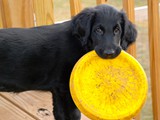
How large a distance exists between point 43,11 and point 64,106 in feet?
2.61

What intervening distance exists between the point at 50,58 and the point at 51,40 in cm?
10

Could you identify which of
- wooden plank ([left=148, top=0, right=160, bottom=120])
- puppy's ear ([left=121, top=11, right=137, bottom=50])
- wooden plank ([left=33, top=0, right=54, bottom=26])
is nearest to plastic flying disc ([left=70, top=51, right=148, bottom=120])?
puppy's ear ([left=121, top=11, right=137, bottom=50])

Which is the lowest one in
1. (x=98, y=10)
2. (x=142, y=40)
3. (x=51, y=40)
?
(x=142, y=40)

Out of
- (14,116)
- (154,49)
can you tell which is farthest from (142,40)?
(14,116)

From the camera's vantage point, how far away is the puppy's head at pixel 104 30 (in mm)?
1967

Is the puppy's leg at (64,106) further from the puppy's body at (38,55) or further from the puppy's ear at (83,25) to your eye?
the puppy's ear at (83,25)

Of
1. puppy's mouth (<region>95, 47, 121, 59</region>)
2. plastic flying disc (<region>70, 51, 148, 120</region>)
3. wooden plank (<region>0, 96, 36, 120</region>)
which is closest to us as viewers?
puppy's mouth (<region>95, 47, 121, 59</region>)

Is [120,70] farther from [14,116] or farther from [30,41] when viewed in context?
[14,116]

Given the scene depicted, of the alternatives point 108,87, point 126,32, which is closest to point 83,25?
point 126,32

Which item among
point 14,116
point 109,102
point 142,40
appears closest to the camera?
point 109,102

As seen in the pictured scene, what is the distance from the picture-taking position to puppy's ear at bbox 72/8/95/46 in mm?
2057

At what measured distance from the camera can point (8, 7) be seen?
8.89ft

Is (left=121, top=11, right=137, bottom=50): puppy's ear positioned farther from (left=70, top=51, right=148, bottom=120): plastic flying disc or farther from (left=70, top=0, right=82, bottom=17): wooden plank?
(left=70, top=0, right=82, bottom=17): wooden plank

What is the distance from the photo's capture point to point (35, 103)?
8.72ft
